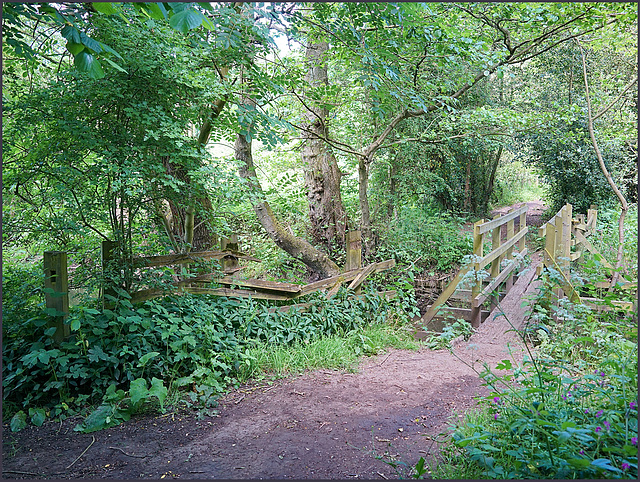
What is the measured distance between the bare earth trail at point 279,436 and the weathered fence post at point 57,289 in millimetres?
802

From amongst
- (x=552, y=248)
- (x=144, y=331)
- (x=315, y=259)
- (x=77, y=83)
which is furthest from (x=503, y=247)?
(x=77, y=83)

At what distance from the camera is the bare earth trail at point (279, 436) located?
278 cm

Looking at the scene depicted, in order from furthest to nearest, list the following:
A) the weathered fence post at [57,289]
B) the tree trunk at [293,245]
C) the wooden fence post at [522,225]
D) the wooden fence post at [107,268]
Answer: the wooden fence post at [522,225] < the tree trunk at [293,245] < the wooden fence post at [107,268] < the weathered fence post at [57,289]

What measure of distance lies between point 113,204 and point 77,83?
1.16 metres

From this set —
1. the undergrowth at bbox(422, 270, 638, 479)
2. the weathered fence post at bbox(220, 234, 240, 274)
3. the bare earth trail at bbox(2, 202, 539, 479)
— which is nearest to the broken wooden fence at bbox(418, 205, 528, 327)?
the bare earth trail at bbox(2, 202, 539, 479)

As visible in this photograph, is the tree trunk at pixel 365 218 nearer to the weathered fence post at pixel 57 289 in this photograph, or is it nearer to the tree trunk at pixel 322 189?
the tree trunk at pixel 322 189

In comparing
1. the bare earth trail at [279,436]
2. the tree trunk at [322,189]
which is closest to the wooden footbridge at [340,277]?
the bare earth trail at [279,436]

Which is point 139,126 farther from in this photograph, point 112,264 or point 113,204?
point 112,264

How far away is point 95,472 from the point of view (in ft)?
9.01

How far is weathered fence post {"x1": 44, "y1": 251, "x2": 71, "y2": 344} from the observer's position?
12.5 feet

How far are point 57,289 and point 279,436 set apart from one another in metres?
2.30

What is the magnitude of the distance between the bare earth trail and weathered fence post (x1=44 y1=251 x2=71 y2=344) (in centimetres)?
80

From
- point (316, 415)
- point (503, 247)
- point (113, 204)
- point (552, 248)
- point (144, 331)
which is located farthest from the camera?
point (503, 247)

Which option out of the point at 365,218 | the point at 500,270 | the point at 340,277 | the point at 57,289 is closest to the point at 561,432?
the point at 57,289
